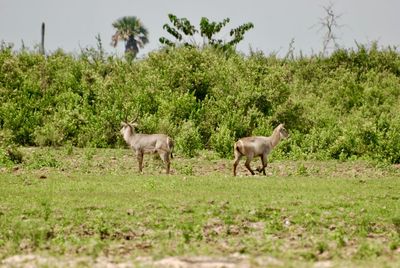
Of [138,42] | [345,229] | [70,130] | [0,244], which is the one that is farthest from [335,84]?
[138,42]

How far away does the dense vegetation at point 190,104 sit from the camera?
24797 mm

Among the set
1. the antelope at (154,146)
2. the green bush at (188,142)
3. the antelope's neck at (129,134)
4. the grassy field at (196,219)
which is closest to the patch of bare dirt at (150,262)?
the grassy field at (196,219)

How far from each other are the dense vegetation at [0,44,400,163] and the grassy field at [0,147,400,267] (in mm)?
5797

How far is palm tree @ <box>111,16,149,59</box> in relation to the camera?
60781 mm

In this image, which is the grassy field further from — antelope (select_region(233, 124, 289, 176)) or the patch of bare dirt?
antelope (select_region(233, 124, 289, 176))

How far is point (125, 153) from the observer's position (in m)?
23.4

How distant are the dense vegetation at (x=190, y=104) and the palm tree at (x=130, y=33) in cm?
2669

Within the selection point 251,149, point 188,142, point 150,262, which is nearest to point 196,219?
point 150,262

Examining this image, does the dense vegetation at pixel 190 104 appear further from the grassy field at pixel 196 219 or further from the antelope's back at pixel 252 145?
the grassy field at pixel 196 219

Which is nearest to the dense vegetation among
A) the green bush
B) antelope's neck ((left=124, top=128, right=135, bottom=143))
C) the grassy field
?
the green bush

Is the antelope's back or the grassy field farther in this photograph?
the antelope's back

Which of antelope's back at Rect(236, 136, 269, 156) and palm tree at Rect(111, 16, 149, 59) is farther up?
palm tree at Rect(111, 16, 149, 59)

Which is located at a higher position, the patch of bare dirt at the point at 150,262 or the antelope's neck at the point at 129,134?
the antelope's neck at the point at 129,134

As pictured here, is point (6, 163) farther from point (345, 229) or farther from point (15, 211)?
point (345, 229)
